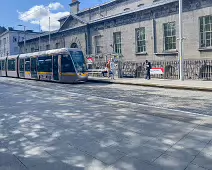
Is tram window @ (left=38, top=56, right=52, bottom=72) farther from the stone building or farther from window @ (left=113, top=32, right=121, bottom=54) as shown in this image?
window @ (left=113, top=32, right=121, bottom=54)

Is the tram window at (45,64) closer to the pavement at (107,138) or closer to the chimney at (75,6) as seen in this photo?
the pavement at (107,138)

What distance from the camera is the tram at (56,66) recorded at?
731 inches

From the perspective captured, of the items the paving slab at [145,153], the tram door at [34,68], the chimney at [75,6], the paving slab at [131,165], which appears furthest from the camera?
the chimney at [75,6]

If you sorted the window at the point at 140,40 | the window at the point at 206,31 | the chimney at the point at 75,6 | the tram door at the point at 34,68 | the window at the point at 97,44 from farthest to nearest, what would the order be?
the chimney at the point at 75,6 → the window at the point at 97,44 → the window at the point at 140,40 → the tram door at the point at 34,68 → the window at the point at 206,31

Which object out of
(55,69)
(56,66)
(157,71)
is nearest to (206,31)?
(157,71)

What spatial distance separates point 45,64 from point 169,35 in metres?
12.4

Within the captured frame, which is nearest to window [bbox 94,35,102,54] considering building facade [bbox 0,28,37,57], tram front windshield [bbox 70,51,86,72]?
tram front windshield [bbox 70,51,86,72]

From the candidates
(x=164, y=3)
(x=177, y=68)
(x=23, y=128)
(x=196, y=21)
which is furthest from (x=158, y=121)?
(x=164, y=3)

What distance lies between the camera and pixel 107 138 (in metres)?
5.28

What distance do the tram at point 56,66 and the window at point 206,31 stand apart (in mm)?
10883

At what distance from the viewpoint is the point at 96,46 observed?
103ft

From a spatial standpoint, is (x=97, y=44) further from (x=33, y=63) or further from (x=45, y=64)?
(x=45, y=64)

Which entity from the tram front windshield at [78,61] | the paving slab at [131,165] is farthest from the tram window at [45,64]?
the paving slab at [131,165]

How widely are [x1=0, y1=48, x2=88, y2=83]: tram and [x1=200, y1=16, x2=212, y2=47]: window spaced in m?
10.9
